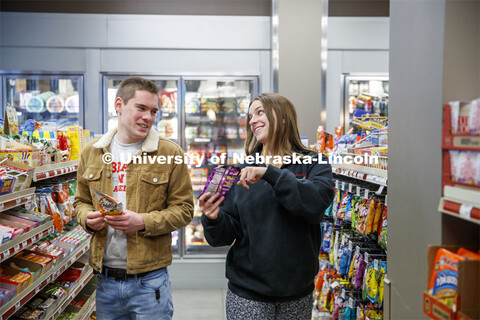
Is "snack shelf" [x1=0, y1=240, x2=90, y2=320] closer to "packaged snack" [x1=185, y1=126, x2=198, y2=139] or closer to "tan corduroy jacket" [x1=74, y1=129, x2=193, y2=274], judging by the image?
"tan corduroy jacket" [x1=74, y1=129, x2=193, y2=274]

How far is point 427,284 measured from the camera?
53.5 inches

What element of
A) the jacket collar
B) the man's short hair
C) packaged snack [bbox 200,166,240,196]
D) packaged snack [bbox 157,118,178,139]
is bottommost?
packaged snack [bbox 200,166,240,196]

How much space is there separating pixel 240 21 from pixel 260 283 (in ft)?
14.2

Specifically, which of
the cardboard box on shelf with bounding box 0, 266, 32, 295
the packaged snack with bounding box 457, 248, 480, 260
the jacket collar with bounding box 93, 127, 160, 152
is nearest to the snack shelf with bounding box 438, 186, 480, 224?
the packaged snack with bounding box 457, 248, 480, 260

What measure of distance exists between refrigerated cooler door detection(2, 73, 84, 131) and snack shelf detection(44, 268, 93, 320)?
261 cm

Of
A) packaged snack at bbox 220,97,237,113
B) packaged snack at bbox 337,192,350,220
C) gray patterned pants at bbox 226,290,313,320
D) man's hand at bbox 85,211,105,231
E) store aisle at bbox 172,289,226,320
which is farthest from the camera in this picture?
packaged snack at bbox 220,97,237,113

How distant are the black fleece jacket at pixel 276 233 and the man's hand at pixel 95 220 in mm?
559

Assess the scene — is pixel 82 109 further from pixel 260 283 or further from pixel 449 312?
pixel 449 312

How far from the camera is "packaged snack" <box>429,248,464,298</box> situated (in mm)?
1190

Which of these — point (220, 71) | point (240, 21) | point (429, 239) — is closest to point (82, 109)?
point (220, 71)

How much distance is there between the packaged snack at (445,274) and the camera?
1190 millimetres

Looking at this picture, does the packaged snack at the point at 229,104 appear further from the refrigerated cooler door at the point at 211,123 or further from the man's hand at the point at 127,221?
the man's hand at the point at 127,221

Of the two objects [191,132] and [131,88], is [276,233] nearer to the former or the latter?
[131,88]

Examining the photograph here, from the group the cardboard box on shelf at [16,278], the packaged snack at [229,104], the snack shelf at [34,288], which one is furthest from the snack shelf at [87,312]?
the packaged snack at [229,104]
